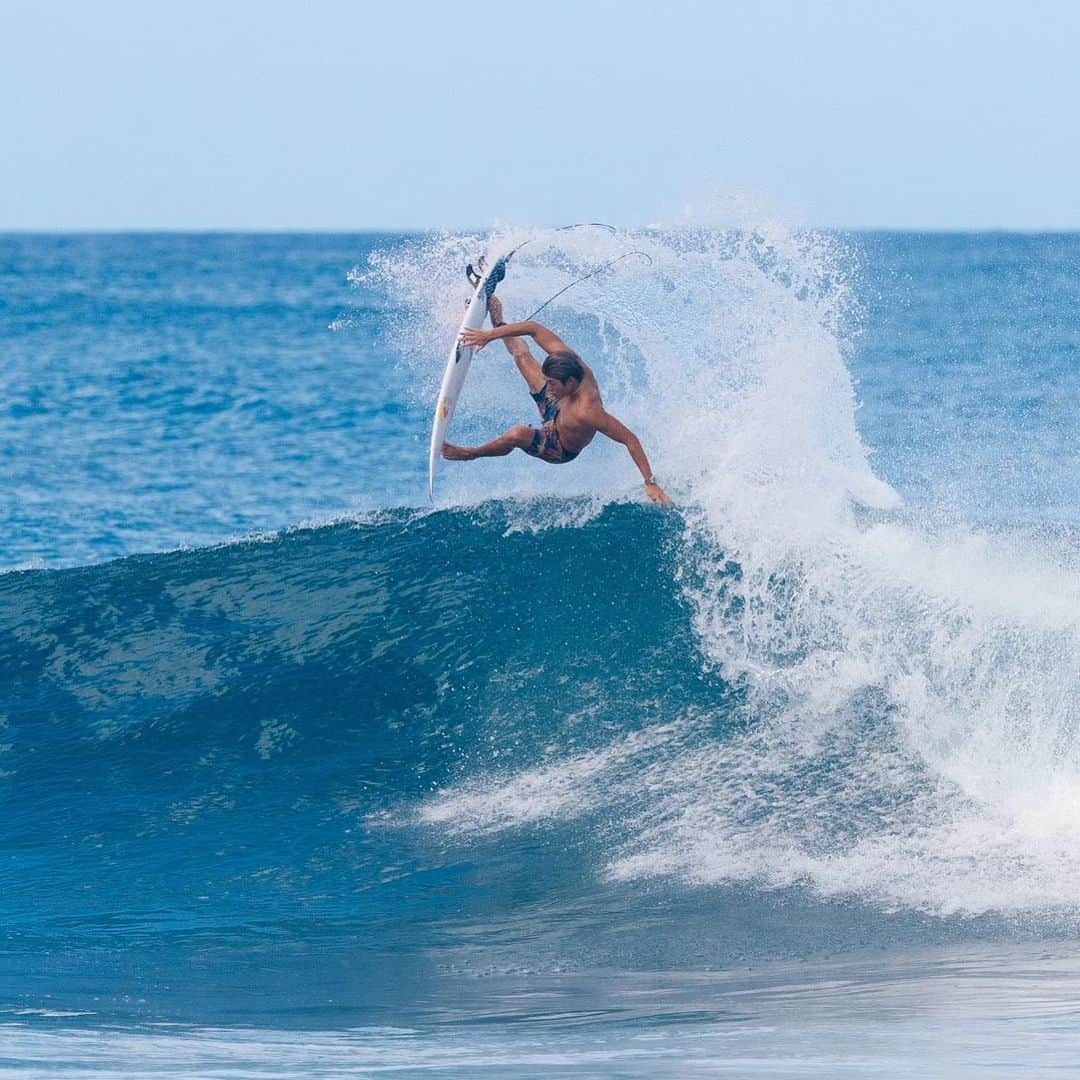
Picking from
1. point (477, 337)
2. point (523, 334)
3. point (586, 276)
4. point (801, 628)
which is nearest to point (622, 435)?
point (523, 334)

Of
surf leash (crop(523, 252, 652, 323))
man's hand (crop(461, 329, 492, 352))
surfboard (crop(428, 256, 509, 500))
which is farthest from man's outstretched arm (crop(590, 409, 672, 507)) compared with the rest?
surf leash (crop(523, 252, 652, 323))

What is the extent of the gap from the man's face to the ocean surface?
4.68ft

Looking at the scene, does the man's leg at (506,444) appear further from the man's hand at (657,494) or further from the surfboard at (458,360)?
the man's hand at (657,494)

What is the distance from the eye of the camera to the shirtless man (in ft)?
30.2

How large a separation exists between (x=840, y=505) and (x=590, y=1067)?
5.83m

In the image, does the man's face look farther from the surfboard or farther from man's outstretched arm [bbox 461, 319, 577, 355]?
the surfboard

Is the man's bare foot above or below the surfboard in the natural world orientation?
below

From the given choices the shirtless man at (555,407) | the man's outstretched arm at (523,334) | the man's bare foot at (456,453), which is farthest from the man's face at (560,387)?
the man's bare foot at (456,453)

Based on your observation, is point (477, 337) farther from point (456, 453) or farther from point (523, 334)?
point (456, 453)

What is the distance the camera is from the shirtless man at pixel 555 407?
9219mm

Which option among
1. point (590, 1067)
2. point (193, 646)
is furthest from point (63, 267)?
point (590, 1067)

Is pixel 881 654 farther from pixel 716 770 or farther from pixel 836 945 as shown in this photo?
pixel 836 945

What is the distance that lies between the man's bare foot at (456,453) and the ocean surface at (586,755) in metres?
1.21

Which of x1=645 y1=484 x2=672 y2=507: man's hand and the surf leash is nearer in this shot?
x1=645 y1=484 x2=672 y2=507: man's hand
